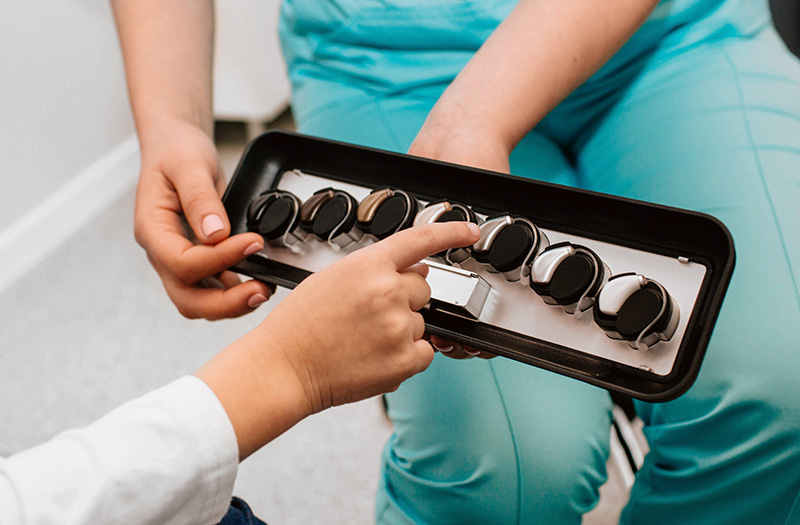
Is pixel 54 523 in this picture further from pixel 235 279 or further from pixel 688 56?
pixel 688 56

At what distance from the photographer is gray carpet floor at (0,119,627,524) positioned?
2.87 feet

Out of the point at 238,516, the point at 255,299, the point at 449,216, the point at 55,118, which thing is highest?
the point at 449,216

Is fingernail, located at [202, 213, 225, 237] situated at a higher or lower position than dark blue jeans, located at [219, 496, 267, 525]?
higher

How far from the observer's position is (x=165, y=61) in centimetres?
64

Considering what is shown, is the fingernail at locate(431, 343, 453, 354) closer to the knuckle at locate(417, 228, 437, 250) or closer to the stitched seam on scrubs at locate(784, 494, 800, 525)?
the knuckle at locate(417, 228, 437, 250)

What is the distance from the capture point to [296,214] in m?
0.52

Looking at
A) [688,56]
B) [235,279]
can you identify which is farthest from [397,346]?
[688,56]

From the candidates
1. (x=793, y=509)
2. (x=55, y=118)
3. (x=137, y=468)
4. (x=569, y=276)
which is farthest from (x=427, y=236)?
(x=55, y=118)

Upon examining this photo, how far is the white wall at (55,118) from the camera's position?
47.1 inches

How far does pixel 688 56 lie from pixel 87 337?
42.0 inches

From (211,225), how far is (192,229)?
0.21 ft

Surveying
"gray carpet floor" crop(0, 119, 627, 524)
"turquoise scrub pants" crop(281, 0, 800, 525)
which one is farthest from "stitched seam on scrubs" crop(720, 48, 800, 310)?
"gray carpet floor" crop(0, 119, 627, 524)

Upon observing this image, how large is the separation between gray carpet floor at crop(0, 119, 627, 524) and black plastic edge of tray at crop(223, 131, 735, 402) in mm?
465

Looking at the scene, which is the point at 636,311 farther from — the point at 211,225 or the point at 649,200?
the point at 211,225
